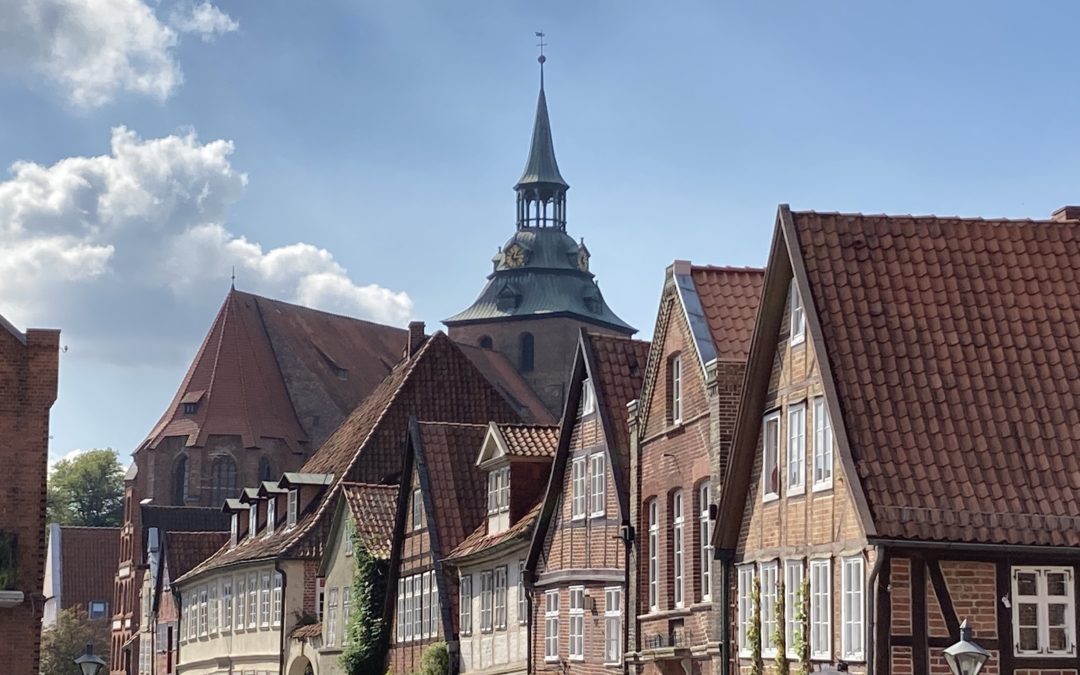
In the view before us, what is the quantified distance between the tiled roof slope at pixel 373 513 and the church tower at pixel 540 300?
70.6m

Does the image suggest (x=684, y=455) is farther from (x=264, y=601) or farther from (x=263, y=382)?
(x=263, y=382)

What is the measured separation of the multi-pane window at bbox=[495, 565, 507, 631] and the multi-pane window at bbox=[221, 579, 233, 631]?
64.7 ft

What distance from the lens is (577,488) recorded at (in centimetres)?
3431

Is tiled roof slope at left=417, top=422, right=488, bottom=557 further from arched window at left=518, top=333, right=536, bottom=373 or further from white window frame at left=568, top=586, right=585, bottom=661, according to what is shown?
arched window at left=518, top=333, right=536, bottom=373

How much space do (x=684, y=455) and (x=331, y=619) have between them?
66.3 feet

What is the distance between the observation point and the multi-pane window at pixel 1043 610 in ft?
72.3

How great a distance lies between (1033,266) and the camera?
25.0 m

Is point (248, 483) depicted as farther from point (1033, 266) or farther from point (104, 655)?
point (1033, 266)

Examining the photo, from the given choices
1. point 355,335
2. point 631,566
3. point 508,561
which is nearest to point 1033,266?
point 631,566

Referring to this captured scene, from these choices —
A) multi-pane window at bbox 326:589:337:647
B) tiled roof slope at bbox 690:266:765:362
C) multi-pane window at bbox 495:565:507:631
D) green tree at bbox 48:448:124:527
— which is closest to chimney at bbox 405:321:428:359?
multi-pane window at bbox 326:589:337:647

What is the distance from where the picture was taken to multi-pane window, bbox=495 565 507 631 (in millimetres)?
37812

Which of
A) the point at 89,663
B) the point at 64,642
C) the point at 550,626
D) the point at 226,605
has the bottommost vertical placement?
the point at 64,642

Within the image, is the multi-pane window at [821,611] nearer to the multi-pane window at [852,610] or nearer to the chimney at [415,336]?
the multi-pane window at [852,610]

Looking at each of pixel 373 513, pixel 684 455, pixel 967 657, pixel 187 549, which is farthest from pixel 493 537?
pixel 187 549
